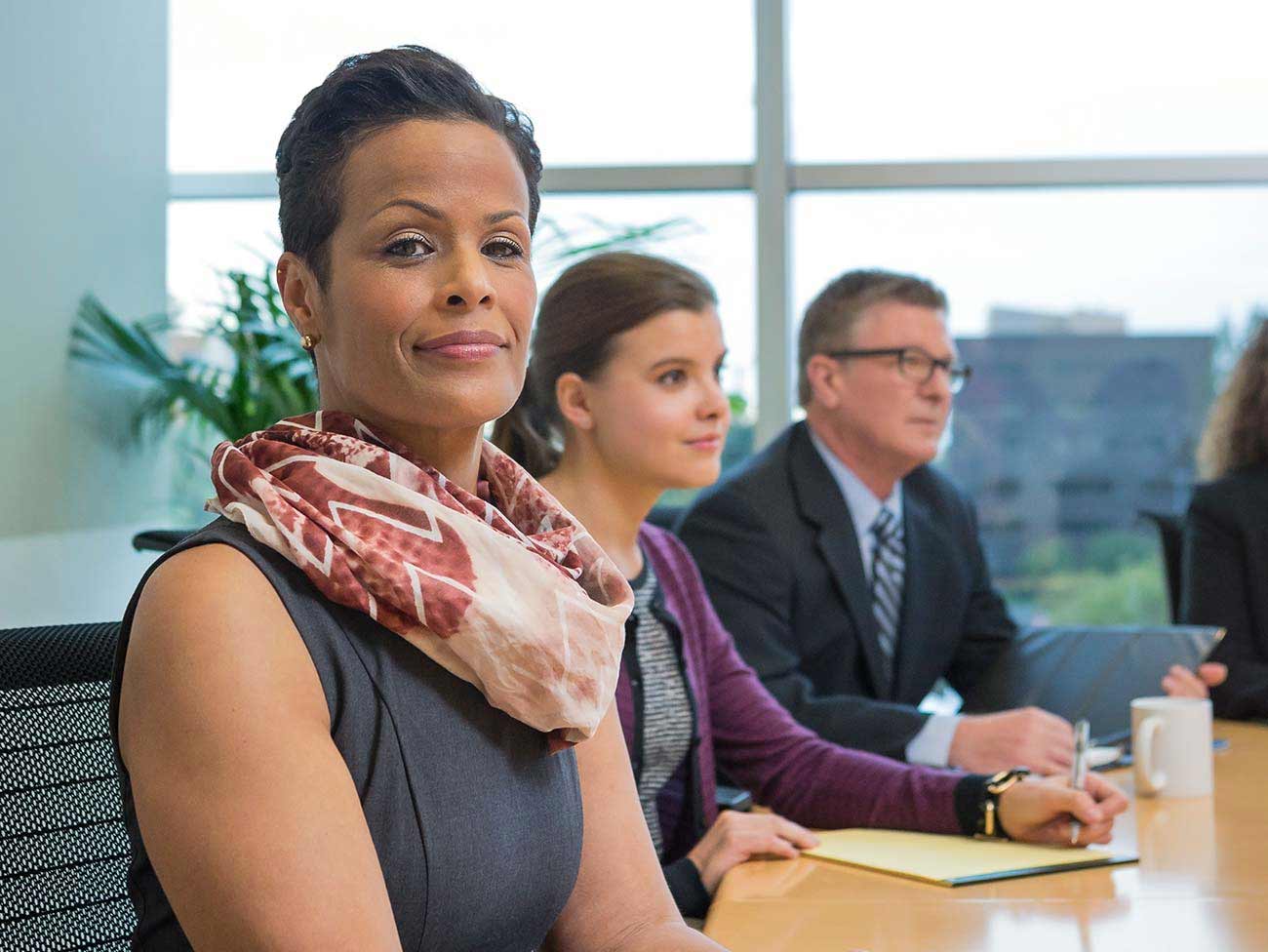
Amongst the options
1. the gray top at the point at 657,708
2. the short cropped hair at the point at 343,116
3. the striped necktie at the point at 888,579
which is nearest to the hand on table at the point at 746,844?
the gray top at the point at 657,708

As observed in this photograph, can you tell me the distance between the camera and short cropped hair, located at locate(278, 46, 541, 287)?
106 centimetres

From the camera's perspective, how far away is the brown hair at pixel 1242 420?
2.95 m

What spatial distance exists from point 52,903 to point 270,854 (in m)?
0.29

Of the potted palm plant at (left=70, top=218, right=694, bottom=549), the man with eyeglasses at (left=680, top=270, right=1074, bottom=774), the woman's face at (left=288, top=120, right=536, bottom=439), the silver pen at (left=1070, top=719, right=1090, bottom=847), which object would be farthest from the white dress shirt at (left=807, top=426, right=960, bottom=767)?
the woman's face at (left=288, top=120, right=536, bottom=439)

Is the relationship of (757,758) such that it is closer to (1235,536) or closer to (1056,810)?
(1056,810)

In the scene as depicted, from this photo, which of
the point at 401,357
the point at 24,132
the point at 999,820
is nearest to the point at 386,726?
the point at 401,357

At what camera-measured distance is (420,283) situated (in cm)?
106

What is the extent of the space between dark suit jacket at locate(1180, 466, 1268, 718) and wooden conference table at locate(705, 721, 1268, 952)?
126cm

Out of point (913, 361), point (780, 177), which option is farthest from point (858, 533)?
point (780, 177)

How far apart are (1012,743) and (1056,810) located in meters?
0.42

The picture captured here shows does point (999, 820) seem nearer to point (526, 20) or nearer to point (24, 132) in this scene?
point (24, 132)

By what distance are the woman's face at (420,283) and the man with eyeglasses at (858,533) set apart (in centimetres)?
122

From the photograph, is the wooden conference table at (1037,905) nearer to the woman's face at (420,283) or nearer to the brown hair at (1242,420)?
the woman's face at (420,283)

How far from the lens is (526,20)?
4.32 m
